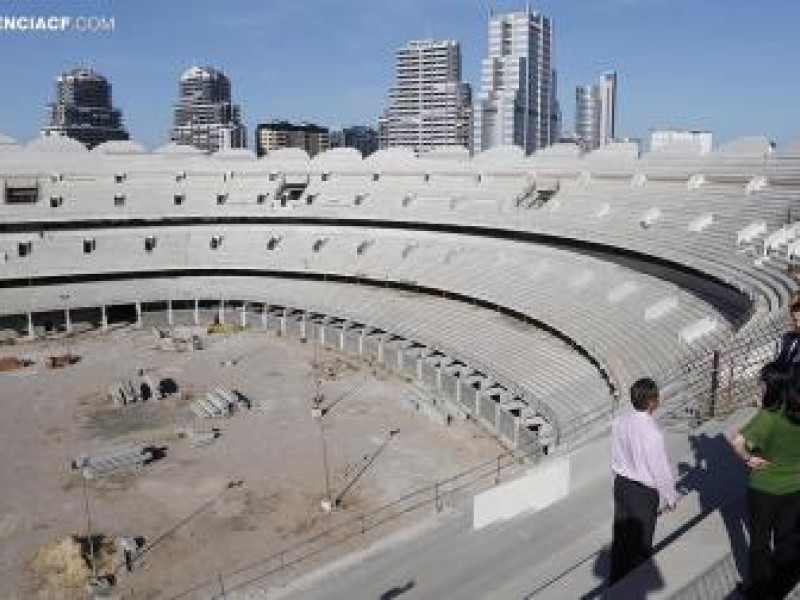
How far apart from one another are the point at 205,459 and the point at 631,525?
25.8 meters

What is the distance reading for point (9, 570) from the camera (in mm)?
23234

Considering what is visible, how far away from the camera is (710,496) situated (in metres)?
10.5

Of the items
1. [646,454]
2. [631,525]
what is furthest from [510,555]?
[646,454]

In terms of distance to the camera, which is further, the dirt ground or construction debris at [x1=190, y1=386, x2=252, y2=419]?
construction debris at [x1=190, y1=386, x2=252, y2=419]

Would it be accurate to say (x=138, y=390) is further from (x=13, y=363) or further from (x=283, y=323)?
(x=283, y=323)

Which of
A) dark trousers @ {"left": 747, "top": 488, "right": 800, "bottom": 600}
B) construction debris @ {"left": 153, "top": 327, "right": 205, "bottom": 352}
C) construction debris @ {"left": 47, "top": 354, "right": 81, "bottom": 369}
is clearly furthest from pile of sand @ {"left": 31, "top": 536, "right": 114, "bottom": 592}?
construction debris @ {"left": 153, "top": 327, "right": 205, "bottom": 352}

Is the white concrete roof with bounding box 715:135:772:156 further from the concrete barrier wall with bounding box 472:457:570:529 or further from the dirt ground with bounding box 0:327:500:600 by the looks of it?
the concrete barrier wall with bounding box 472:457:570:529

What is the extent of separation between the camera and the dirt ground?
24594mm

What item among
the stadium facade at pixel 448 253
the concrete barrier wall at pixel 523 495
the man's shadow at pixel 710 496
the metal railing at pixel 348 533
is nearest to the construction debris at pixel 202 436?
the metal railing at pixel 348 533

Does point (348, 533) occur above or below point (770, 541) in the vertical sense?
below

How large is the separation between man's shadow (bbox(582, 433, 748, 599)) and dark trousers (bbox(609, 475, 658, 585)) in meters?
0.23

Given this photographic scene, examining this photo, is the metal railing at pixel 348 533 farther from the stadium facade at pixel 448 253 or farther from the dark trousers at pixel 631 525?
Answer: the dark trousers at pixel 631 525

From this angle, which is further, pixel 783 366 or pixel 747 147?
pixel 747 147

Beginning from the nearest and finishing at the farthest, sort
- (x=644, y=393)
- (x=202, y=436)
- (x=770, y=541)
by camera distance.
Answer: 1. (x=770, y=541)
2. (x=644, y=393)
3. (x=202, y=436)
